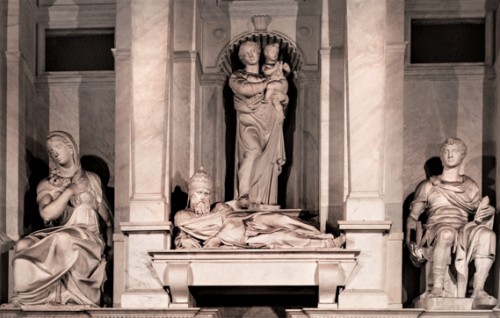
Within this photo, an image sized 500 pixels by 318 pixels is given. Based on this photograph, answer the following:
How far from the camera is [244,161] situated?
21609 mm

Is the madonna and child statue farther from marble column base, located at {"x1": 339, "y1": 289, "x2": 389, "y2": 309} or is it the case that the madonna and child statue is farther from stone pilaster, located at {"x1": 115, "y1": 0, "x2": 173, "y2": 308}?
marble column base, located at {"x1": 339, "y1": 289, "x2": 389, "y2": 309}

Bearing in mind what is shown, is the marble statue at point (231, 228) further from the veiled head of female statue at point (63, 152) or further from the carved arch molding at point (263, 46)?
the carved arch molding at point (263, 46)

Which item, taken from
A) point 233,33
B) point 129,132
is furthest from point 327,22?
point 129,132

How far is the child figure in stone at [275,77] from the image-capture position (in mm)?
21658

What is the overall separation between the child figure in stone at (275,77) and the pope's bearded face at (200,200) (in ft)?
5.16

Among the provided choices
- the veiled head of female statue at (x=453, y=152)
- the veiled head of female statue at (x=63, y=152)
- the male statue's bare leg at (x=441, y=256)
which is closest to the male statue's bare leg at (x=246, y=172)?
the veiled head of female statue at (x=63, y=152)

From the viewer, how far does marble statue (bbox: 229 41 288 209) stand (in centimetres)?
2161

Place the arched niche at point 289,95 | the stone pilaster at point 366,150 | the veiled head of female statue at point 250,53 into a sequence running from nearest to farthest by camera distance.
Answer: the stone pilaster at point 366,150, the veiled head of female statue at point 250,53, the arched niche at point 289,95

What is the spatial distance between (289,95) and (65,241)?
3.32 metres

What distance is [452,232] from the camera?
2059 cm

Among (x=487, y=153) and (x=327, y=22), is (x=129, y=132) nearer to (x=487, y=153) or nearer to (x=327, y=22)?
(x=327, y=22)

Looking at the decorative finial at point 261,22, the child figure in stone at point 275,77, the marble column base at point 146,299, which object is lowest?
the marble column base at point 146,299

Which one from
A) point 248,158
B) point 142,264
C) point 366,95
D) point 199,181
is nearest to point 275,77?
point 248,158

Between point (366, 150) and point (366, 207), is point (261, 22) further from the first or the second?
point (366, 207)
